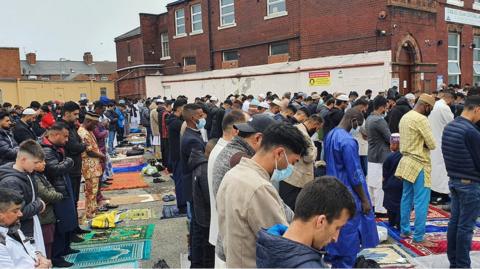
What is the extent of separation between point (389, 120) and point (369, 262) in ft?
14.6

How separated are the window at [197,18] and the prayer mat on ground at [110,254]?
22719 millimetres

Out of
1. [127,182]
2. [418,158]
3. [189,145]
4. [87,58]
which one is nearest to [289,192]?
[189,145]

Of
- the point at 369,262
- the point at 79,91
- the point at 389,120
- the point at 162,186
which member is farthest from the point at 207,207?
the point at 79,91

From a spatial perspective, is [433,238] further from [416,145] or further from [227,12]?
[227,12]

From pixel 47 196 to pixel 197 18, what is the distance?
24.6 m

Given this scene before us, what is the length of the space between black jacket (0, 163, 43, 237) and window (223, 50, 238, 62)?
21.3 metres

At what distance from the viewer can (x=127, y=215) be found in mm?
8078

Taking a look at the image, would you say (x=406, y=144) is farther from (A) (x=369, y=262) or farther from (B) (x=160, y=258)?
(B) (x=160, y=258)

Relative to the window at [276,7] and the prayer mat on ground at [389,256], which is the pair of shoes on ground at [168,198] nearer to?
the prayer mat on ground at [389,256]

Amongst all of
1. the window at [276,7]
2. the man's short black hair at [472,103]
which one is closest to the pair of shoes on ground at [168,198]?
the man's short black hair at [472,103]

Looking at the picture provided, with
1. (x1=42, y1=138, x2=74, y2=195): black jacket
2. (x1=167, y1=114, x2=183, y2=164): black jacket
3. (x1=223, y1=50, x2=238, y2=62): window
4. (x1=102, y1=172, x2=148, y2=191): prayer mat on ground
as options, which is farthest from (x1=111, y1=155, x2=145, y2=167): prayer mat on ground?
(x1=223, y1=50, x2=238, y2=62): window

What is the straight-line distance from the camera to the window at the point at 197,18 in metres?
27.9

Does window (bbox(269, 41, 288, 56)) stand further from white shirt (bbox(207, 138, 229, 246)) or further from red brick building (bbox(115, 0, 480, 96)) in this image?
white shirt (bbox(207, 138, 229, 246))

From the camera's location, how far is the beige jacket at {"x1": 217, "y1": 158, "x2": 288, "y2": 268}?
8.21ft
